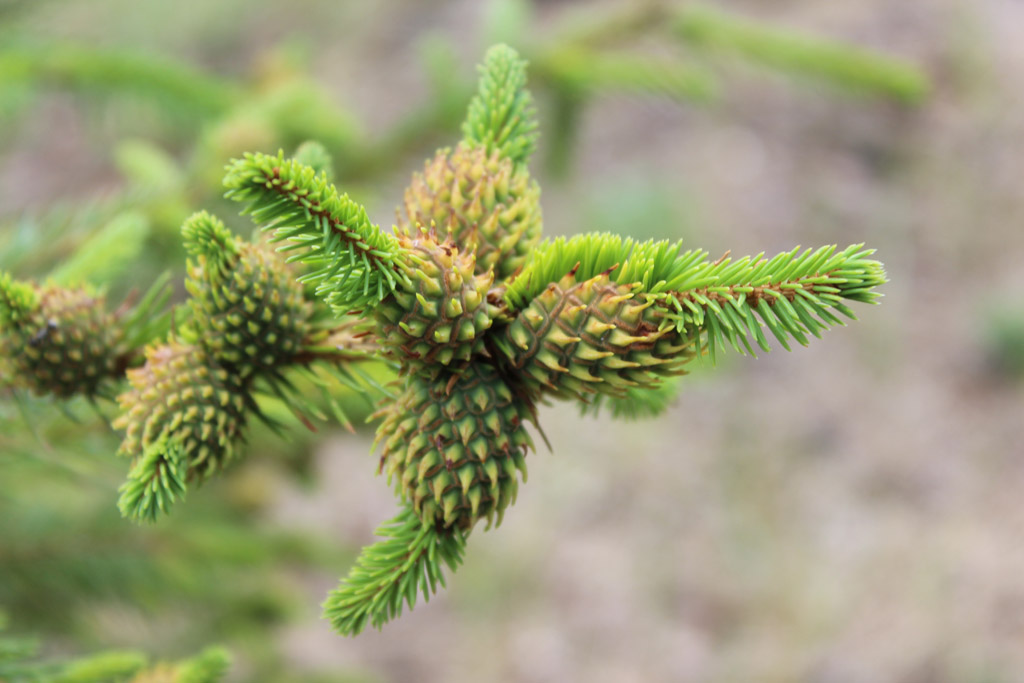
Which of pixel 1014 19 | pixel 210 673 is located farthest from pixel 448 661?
pixel 1014 19

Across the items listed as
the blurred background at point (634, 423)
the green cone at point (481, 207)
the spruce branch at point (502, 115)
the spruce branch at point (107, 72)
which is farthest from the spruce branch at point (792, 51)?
the green cone at point (481, 207)

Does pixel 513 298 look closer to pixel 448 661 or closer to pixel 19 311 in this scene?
pixel 19 311

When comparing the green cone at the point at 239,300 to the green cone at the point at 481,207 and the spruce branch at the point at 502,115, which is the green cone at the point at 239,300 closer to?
the green cone at the point at 481,207

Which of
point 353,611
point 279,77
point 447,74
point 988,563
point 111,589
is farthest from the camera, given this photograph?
point 988,563

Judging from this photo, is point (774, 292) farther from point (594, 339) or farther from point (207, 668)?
point (207, 668)

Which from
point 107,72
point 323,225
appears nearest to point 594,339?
point 323,225

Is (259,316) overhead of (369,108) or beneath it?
beneath
